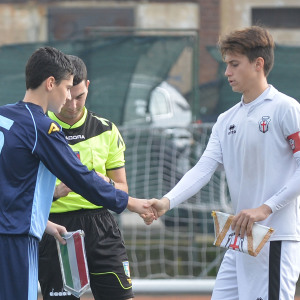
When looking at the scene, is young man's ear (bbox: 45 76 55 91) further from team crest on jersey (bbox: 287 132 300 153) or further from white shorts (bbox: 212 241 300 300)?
white shorts (bbox: 212 241 300 300)

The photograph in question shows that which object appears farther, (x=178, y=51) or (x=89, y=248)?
(x=178, y=51)

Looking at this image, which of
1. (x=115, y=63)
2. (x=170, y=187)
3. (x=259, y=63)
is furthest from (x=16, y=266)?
(x=115, y=63)

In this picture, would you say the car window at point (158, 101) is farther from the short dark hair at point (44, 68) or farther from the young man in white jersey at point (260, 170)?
the short dark hair at point (44, 68)

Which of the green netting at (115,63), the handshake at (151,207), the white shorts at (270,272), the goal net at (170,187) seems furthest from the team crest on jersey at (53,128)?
the green netting at (115,63)

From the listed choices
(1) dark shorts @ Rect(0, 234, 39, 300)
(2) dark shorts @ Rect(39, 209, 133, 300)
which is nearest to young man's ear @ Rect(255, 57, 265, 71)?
(2) dark shorts @ Rect(39, 209, 133, 300)

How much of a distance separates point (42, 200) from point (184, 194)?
1.11m

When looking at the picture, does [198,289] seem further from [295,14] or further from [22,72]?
[295,14]

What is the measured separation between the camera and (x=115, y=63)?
9.71m

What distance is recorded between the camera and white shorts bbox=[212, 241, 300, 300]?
4.86 metres

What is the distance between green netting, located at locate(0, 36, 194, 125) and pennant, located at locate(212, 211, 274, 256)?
4.66m

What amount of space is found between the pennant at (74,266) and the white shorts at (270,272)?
34.8 inches

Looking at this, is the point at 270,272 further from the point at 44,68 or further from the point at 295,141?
the point at 44,68

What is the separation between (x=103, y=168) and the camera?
5.56 metres

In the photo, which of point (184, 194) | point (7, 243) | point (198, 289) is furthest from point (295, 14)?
point (7, 243)
